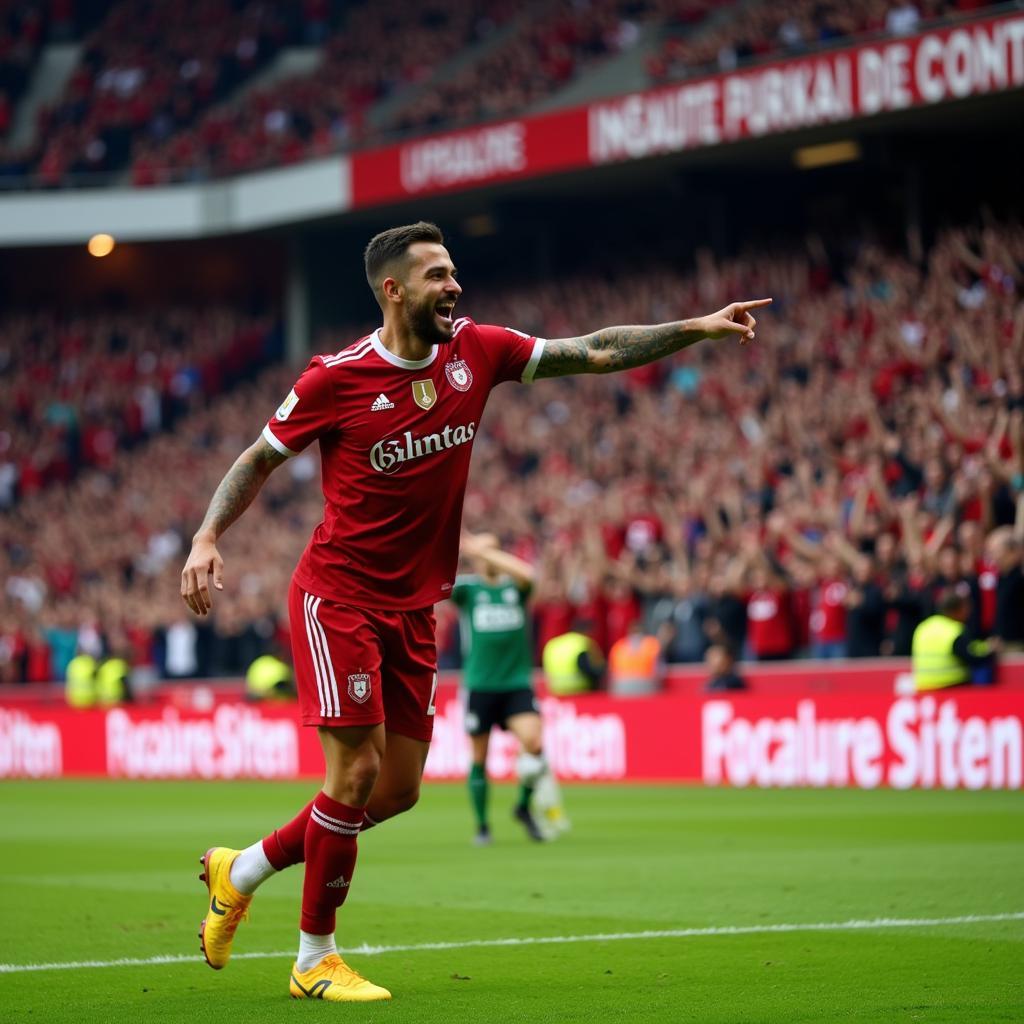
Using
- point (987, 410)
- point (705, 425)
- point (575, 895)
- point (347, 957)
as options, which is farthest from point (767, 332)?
point (347, 957)

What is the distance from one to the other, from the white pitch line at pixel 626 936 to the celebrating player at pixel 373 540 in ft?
3.42

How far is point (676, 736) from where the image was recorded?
70.1 feet

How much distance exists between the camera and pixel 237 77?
40.8 meters

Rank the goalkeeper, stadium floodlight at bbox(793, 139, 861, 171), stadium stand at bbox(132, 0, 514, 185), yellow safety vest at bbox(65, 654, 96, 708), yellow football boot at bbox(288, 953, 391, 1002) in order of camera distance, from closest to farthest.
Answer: yellow football boot at bbox(288, 953, 391, 1002), the goalkeeper, stadium floodlight at bbox(793, 139, 861, 171), yellow safety vest at bbox(65, 654, 96, 708), stadium stand at bbox(132, 0, 514, 185)

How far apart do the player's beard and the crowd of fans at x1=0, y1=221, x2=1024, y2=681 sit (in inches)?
472

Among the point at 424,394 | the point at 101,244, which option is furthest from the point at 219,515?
the point at 101,244

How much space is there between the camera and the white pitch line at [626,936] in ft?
25.6

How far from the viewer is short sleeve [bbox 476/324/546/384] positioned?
7.02 metres

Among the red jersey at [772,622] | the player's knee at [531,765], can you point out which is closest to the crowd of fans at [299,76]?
the red jersey at [772,622]

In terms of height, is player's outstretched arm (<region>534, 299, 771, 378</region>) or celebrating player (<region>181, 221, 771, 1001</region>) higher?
player's outstretched arm (<region>534, 299, 771, 378</region>)

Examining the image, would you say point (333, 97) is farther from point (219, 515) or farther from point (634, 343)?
point (219, 515)

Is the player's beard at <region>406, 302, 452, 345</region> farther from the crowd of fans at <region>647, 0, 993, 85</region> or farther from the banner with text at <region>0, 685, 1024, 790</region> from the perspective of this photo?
the crowd of fans at <region>647, 0, 993, 85</region>

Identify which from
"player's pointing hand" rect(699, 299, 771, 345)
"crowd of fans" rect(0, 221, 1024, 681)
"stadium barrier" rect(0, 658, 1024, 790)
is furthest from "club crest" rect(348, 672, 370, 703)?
"crowd of fans" rect(0, 221, 1024, 681)

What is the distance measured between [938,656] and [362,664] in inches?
476
